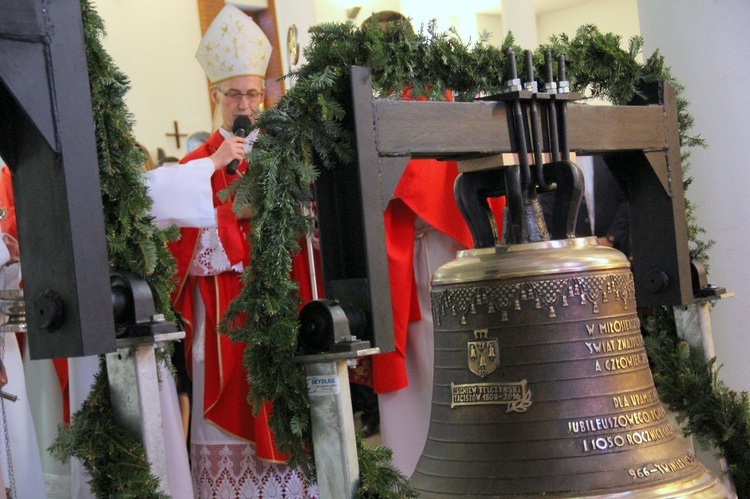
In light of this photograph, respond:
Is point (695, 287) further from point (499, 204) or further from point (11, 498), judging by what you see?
point (11, 498)

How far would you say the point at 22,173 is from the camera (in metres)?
2.27

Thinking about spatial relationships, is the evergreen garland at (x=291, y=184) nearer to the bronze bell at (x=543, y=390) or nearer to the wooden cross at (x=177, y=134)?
the bronze bell at (x=543, y=390)

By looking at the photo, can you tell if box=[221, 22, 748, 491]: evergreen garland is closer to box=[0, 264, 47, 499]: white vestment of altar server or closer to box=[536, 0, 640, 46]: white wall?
box=[0, 264, 47, 499]: white vestment of altar server

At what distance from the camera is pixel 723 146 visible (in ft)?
14.3

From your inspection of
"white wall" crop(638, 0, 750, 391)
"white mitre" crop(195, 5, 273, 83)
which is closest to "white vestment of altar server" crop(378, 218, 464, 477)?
"white wall" crop(638, 0, 750, 391)

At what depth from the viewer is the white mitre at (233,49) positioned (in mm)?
5102

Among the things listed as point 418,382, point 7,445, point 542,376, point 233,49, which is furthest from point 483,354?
point 233,49

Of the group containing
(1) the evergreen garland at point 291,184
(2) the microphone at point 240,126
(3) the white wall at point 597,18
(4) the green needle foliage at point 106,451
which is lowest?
(4) the green needle foliage at point 106,451

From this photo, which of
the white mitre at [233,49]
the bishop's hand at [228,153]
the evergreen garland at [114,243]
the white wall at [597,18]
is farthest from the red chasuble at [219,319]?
the white wall at [597,18]

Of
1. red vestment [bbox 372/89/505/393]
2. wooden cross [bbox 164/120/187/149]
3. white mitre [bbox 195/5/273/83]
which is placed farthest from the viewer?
wooden cross [bbox 164/120/187/149]

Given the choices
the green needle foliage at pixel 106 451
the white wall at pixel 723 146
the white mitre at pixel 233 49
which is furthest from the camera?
the white mitre at pixel 233 49

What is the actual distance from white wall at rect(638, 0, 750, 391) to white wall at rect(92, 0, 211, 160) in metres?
6.47

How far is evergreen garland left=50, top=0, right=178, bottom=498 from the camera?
238 cm

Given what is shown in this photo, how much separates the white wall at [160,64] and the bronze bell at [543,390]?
7613mm
